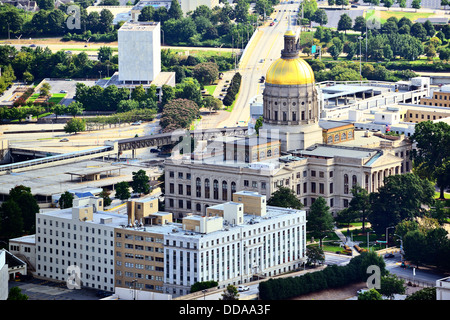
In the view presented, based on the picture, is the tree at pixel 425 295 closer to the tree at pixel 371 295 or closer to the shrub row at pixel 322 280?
the tree at pixel 371 295

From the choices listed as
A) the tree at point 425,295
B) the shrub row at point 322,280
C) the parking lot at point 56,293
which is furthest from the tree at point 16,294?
the tree at point 425,295

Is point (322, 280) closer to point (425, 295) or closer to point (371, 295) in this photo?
point (371, 295)

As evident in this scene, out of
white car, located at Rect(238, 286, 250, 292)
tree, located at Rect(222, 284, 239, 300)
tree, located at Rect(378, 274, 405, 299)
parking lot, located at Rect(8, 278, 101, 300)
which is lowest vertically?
parking lot, located at Rect(8, 278, 101, 300)

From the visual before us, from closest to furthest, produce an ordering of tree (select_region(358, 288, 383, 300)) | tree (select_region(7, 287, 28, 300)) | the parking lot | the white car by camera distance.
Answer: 1. tree (select_region(7, 287, 28, 300))
2. tree (select_region(358, 288, 383, 300))
3. the white car
4. the parking lot

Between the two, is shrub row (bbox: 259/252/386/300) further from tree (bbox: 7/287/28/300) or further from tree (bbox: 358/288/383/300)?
tree (bbox: 7/287/28/300)

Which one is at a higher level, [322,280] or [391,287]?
[391,287]

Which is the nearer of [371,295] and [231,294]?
[231,294]

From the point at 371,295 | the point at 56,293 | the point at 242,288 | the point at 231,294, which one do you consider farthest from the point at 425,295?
the point at 56,293

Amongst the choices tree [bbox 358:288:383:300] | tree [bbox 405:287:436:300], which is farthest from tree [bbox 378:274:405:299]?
tree [bbox 405:287:436:300]
